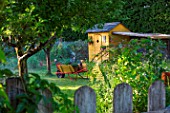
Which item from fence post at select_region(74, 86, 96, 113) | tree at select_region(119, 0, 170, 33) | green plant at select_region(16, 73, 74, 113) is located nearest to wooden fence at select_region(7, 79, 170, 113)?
fence post at select_region(74, 86, 96, 113)

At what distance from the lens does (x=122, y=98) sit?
1.95 m

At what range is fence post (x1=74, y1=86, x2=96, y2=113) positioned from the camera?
179cm

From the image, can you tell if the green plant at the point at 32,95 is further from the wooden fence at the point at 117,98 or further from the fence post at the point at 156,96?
the fence post at the point at 156,96

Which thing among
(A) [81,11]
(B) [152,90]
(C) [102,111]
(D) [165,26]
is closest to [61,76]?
(A) [81,11]

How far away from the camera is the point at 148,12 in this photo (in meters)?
20.6

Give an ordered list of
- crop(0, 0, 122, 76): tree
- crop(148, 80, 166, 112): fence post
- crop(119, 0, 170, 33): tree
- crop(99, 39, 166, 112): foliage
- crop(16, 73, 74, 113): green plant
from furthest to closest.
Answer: crop(119, 0, 170, 33): tree, crop(0, 0, 122, 76): tree, crop(99, 39, 166, 112): foliage, crop(148, 80, 166, 112): fence post, crop(16, 73, 74, 113): green plant

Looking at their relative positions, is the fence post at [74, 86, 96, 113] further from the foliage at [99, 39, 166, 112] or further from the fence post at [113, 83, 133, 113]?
the foliage at [99, 39, 166, 112]

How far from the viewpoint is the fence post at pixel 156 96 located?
2074 millimetres

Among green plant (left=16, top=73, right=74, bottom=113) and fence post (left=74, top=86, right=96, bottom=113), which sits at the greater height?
green plant (left=16, top=73, right=74, bottom=113)

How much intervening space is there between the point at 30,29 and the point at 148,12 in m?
17.7

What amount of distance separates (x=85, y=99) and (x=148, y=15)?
1953 centimetres

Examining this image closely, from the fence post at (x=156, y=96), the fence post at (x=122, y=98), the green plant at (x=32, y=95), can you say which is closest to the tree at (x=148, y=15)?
the fence post at (x=156, y=96)

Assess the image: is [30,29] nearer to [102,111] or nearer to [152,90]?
[102,111]

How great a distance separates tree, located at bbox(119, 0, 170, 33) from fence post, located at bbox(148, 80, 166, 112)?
1773 cm
